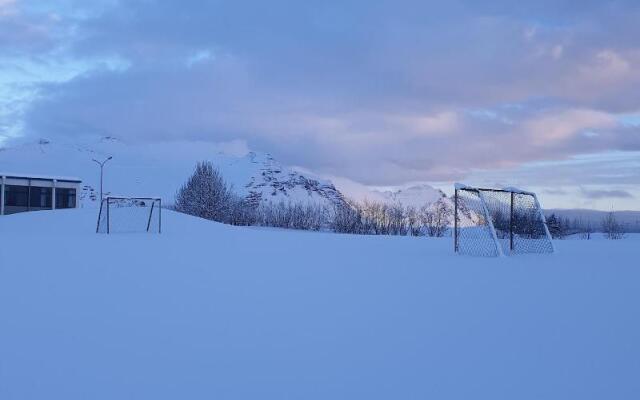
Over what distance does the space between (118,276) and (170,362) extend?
6113 mm

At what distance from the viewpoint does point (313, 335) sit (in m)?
5.81

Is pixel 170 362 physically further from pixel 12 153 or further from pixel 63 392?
pixel 12 153

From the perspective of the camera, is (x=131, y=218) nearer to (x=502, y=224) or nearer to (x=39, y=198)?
(x=502, y=224)

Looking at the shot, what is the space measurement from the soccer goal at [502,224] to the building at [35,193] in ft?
149

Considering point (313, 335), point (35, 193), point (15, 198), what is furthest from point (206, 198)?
point (313, 335)

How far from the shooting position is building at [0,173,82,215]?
5281 centimetres

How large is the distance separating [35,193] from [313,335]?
55966 mm

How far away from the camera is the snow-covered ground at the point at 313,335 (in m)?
4.31

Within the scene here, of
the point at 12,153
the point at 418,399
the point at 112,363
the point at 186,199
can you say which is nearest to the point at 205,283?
the point at 112,363

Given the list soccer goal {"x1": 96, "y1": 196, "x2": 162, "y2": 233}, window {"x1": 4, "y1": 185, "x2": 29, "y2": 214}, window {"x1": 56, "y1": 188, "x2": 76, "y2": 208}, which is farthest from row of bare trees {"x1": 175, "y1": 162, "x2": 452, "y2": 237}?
soccer goal {"x1": 96, "y1": 196, "x2": 162, "y2": 233}

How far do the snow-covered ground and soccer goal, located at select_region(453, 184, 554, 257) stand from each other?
652cm

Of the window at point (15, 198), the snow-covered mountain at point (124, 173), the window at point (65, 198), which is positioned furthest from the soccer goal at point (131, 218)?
the snow-covered mountain at point (124, 173)

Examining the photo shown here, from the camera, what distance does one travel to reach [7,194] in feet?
174

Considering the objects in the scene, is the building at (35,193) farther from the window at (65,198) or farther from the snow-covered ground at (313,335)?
the snow-covered ground at (313,335)
